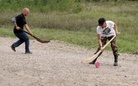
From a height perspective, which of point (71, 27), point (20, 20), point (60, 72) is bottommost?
point (71, 27)

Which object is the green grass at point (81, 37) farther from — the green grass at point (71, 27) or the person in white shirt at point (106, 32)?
the person in white shirt at point (106, 32)

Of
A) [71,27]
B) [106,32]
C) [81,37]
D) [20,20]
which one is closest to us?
[106,32]

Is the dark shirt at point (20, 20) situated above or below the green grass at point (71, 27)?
above

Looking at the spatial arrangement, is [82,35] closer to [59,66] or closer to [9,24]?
[9,24]

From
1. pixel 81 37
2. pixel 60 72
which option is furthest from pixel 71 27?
pixel 60 72

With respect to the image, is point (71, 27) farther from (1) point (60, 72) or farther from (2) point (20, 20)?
(1) point (60, 72)

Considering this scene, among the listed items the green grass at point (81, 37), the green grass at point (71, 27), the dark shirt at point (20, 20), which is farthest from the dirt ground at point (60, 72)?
the green grass at point (71, 27)

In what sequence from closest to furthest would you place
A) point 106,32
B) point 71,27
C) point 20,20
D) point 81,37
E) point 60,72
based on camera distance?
point 60,72 → point 106,32 → point 20,20 → point 81,37 → point 71,27

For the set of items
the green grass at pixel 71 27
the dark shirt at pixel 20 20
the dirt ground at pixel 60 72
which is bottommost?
the green grass at pixel 71 27

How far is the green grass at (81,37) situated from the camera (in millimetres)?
17455

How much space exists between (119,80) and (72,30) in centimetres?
1316

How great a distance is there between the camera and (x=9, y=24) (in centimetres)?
2502

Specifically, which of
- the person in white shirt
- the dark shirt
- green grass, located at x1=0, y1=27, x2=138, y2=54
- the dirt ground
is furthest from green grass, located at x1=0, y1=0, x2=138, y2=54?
the dark shirt

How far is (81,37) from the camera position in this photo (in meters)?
19.9
